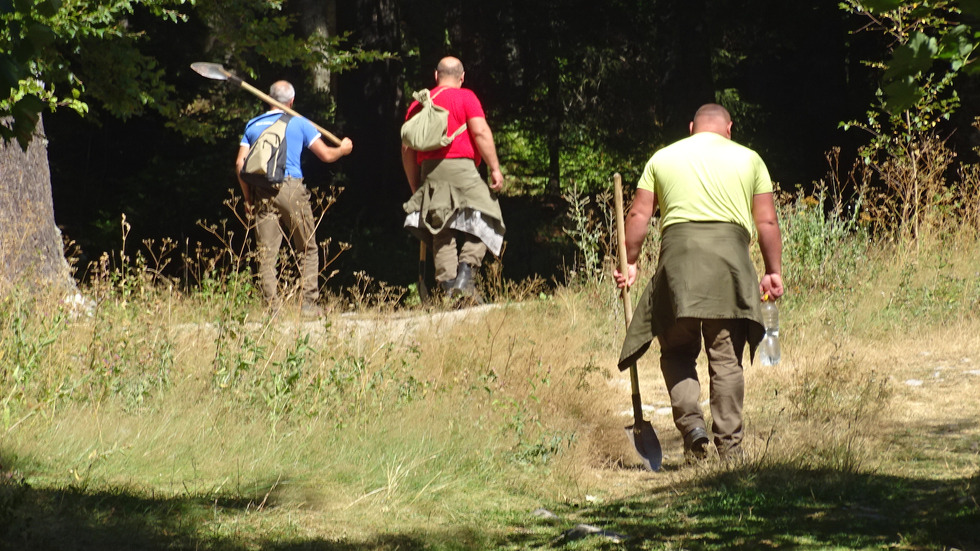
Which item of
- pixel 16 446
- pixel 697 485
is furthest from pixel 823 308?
pixel 16 446

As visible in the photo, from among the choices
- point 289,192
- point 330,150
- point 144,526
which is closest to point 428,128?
point 330,150

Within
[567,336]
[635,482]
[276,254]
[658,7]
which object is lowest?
[635,482]

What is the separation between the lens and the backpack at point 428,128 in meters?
9.20

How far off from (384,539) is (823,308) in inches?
223

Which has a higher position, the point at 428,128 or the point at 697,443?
the point at 428,128

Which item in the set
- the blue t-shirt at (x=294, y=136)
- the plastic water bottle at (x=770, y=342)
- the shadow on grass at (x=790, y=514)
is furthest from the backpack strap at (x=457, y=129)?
the shadow on grass at (x=790, y=514)

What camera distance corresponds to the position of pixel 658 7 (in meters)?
17.4

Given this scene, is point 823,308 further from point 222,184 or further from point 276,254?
point 222,184

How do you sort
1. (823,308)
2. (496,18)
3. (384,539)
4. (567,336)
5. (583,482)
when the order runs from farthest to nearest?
(496,18) < (823,308) < (567,336) < (583,482) < (384,539)

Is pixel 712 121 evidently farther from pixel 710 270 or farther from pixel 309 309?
pixel 309 309

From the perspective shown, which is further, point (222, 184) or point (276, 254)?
point (222, 184)

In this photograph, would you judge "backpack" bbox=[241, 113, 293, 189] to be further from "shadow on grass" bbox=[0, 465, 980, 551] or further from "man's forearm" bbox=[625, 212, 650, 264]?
"shadow on grass" bbox=[0, 465, 980, 551]

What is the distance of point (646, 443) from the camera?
6.07m

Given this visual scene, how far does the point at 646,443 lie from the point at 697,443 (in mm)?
285
